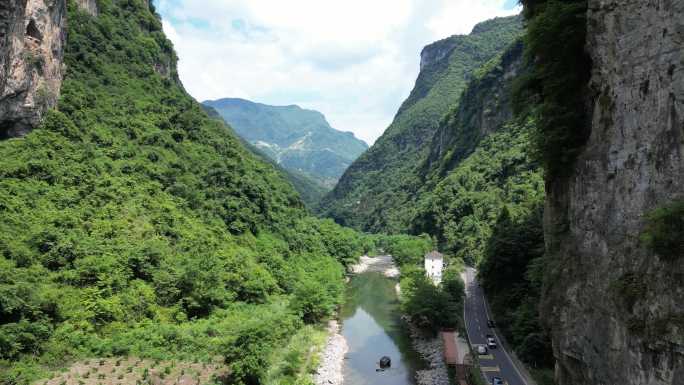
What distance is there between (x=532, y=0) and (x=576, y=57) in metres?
4.71

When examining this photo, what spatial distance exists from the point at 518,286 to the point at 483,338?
18.7ft

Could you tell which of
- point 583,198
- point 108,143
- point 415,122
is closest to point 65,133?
point 108,143

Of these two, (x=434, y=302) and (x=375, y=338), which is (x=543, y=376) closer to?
(x=434, y=302)

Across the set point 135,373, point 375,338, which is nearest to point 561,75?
point 135,373

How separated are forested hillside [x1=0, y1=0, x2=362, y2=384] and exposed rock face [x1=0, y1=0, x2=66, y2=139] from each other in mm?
1619

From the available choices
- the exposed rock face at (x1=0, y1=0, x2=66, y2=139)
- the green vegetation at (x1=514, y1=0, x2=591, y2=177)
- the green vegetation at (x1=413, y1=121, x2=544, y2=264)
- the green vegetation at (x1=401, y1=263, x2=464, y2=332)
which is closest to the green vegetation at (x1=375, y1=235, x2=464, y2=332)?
the green vegetation at (x1=401, y1=263, x2=464, y2=332)

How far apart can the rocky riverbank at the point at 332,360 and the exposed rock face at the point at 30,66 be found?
95.0 ft

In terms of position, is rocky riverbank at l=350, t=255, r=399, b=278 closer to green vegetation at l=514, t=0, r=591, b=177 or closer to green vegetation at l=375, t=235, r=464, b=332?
green vegetation at l=375, t=235, r=464, b=332

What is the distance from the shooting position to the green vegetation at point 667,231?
10.1m

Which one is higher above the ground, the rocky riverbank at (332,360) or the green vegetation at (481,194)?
the green vegetation at (481,194)

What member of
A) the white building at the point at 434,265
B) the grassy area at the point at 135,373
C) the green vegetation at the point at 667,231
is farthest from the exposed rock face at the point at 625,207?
the white building at the point at 434,265

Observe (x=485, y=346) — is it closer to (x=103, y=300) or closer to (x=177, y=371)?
(x=177, y=371)

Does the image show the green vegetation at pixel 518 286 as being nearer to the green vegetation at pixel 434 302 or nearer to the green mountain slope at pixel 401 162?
the green vegetation at pixel 434 302

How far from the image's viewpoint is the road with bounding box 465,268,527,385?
2834 cm
